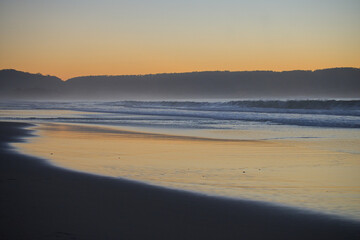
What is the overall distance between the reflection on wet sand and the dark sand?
638mm

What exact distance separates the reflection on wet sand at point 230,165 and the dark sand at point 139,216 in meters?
0.64

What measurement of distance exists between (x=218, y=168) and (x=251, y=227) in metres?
4.12

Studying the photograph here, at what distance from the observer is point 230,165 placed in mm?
9758

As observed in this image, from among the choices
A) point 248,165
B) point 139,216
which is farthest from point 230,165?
point 139,216

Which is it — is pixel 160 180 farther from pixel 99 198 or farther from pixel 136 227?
pixel 136 227

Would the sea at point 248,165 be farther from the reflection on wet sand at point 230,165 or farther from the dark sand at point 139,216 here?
the dark sand at point 139,216

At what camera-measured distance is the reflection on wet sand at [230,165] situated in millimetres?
7039

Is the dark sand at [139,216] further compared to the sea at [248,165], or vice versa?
the sea at [248,165]

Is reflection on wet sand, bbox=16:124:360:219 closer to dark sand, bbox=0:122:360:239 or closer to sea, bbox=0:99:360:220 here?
sea, bbox=0:99:360:220

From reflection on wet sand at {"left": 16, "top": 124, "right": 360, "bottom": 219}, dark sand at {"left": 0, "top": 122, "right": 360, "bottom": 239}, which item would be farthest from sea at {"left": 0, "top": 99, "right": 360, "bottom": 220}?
dark sand at {"left": 0, "top": 122, "right": 360, "bottom": 239}

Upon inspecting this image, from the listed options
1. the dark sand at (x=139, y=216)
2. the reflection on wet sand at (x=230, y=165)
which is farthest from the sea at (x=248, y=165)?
the dark sand at (x=139, y=216)

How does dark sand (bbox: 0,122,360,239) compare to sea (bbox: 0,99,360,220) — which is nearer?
dark sand (bbox: 0,122,360,239)

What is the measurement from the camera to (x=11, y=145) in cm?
1377

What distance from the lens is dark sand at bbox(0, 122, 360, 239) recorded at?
495 cm
